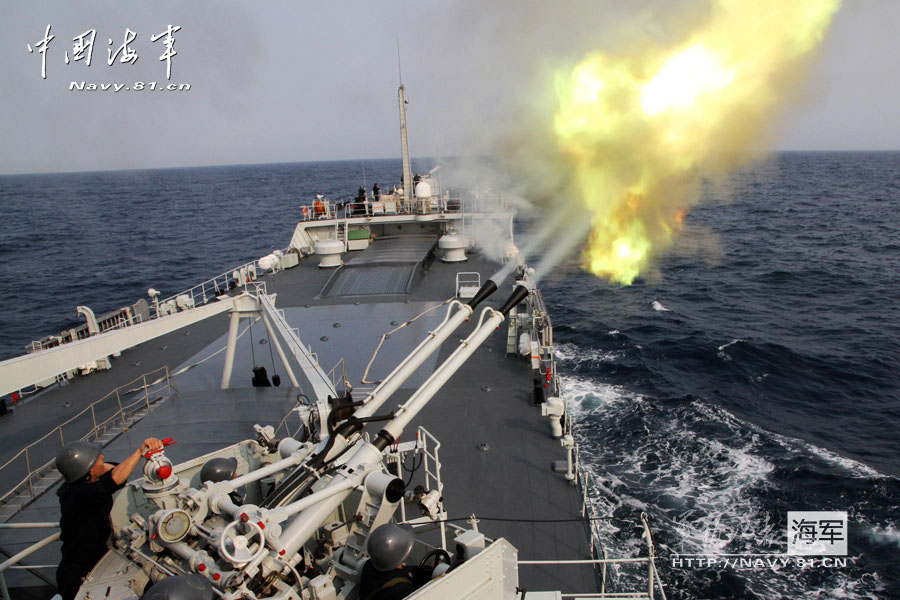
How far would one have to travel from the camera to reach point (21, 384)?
7973 millimetres

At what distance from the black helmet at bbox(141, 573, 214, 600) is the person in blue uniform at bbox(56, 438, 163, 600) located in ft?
6.09

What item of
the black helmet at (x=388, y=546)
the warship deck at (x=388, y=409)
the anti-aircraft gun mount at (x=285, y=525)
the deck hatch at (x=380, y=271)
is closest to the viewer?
the black helmet at (x=388, y=546)

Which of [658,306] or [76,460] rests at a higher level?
[76,460]

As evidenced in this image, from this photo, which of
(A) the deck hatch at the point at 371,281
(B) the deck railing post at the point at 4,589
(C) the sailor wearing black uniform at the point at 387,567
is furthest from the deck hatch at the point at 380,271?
(C) the sailor wearing black uniform at the point at 387,567

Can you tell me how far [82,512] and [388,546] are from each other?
10.7 ft

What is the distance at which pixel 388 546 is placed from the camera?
15.5 ft

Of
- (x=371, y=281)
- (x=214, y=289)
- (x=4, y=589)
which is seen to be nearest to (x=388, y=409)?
(x=4, y=589)

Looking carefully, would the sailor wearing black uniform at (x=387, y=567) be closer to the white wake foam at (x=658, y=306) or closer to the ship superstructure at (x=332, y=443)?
the ship superstructure at (x=332, y=443)

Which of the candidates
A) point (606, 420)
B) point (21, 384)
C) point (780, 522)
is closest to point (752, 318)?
point (606, 420)

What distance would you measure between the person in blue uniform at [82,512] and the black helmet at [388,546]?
2403 mm

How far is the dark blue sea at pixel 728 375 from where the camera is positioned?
12438 millimetres

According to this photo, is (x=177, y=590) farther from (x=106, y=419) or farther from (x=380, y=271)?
(x=380, y=271)

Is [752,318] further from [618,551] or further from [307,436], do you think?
[307,436]

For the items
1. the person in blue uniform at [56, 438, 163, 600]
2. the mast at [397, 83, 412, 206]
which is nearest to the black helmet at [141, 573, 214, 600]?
the person in blue uniform at [56, 438, 163, 600]
